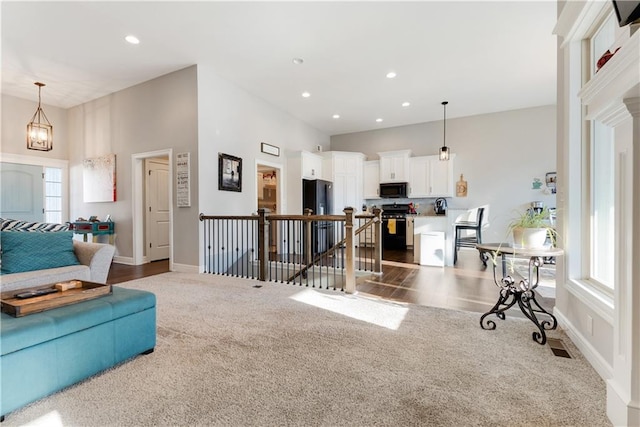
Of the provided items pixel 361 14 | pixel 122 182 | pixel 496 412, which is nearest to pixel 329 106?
pixel 361 14

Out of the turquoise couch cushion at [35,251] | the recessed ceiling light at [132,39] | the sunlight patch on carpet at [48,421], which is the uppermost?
the recessed ceiling light at [132,39]

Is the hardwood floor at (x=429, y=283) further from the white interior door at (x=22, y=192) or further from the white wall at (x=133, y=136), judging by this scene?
the white interior door at (x=22, y=192)

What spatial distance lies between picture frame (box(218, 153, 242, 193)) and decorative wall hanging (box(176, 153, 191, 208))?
0.48 metres

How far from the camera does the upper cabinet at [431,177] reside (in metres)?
6.80

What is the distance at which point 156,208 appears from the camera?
584 cm

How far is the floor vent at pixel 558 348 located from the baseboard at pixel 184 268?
4.27 m

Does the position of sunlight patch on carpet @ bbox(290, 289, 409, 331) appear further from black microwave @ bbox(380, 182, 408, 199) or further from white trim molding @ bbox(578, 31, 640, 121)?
black microwave @ bbox(380, 182, 408, 199)

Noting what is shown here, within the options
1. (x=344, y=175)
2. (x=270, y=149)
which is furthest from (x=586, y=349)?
(x=344, y=175)

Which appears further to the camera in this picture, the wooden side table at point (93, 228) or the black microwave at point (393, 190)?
the black microwave at point (393, 190)

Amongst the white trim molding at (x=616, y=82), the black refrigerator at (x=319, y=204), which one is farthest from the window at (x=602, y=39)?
the black refrigerator at (x=319, y=204)

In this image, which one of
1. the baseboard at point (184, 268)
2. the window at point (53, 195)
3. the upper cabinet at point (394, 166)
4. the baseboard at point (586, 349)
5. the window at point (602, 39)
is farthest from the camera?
the upper cabinet at point (394, 166)

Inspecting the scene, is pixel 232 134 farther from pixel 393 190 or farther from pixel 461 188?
pixel 461 188

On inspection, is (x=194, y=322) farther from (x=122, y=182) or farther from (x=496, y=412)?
(x=122, y=182)

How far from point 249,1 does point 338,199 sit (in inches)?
197
